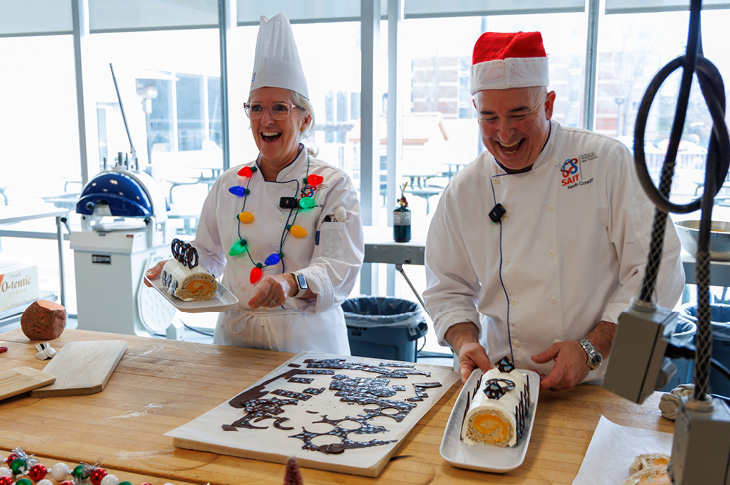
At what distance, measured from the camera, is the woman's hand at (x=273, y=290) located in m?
1.83

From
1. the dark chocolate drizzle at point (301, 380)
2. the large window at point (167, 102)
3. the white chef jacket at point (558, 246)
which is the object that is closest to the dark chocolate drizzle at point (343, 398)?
the dark chocolate drizzle at point (301, 380)

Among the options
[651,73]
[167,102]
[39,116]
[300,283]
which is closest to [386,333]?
[300,283]

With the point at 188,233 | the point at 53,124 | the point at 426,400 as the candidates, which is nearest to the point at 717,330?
the point at 426,400

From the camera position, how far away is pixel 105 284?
4.12 metres

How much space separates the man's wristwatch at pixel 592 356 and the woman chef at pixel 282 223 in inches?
31.9

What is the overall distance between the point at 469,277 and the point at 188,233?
164 inches

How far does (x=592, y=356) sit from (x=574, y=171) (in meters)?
0.52

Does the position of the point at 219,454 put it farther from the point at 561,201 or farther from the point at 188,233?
the point at 188,233

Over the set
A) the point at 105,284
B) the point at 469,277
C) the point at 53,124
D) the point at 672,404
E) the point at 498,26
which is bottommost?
the point at 105,284

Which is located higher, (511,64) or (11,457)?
(511,64)

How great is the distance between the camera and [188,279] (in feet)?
6.42

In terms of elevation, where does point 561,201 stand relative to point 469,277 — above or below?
above

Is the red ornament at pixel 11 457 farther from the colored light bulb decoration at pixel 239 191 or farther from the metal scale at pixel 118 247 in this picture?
the metal scale at pixel 118 247

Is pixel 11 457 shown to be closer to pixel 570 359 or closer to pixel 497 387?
pixel 497 387
